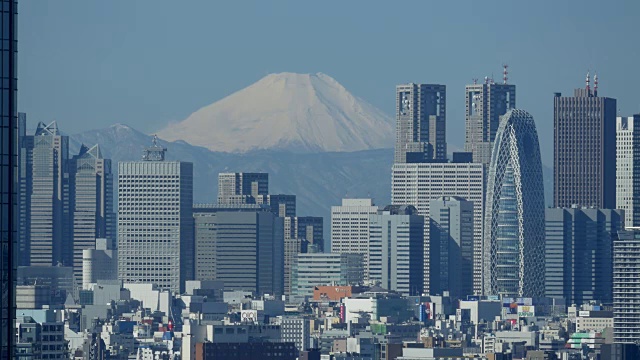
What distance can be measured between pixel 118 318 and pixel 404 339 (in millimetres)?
28370

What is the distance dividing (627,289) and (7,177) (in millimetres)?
114465

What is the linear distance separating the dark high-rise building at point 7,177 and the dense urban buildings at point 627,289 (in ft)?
353

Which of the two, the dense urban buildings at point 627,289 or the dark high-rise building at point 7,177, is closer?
the dark high-rise building at point 7,177

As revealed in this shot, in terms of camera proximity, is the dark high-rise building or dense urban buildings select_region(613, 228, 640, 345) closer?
the dark high-rise building

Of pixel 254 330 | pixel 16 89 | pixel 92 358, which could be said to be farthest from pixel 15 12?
pixel 254 330

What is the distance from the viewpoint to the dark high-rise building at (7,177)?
114ft

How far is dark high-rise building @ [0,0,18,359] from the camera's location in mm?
34625

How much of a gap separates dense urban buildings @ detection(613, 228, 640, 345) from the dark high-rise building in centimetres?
10761

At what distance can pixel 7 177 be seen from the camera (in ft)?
114

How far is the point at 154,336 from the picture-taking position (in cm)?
15425

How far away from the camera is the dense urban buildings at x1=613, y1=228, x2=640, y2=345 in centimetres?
14238

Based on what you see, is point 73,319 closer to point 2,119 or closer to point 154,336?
point 154,336

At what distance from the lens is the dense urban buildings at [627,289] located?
142375 millimetres

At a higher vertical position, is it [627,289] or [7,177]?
[7,177]
